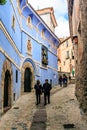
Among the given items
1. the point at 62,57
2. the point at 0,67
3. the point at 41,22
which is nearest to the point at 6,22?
the point at 0,67

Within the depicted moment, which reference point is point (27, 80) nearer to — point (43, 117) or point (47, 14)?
point (43, 117)

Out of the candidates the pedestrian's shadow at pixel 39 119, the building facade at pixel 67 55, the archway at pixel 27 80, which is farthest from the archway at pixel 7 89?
the building facade at pixel 67 55

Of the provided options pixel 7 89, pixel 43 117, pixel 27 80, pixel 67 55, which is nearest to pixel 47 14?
pixel 27 80

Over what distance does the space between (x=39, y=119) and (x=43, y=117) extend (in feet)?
1.38

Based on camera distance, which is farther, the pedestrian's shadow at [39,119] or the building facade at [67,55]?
the building facade at [67,55]

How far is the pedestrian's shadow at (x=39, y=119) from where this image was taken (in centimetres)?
1102

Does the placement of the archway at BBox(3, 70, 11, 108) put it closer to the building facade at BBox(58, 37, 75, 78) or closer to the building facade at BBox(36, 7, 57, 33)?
the building facade at BBox(36, 7, 57, 33)

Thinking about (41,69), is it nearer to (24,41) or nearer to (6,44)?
(24,41)

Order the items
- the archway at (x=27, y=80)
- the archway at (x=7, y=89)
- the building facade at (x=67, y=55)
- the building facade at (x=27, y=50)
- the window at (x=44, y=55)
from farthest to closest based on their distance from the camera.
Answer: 1. the building facade at (x=67, y=55)
2. the window at (x=44, y=55)
3. the archway at (x=27, y=80)
4. the building facade at (x=27, y=50)
5. the archway at (x=7, y=89)

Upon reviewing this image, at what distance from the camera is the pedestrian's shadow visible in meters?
11.0

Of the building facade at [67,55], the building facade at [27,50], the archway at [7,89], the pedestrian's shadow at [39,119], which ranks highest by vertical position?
the building facade at [67,55]

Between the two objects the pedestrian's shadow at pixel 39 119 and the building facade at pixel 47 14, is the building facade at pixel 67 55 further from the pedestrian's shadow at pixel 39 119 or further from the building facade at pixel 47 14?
the pedestrian's shadow at pixel 39 119

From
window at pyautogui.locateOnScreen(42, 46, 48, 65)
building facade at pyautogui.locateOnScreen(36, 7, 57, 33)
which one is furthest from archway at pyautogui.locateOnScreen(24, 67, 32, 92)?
building facade at pyautogui.locateOnScreen(36, 7, 57, 33)

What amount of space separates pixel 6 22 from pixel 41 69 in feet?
46.2
